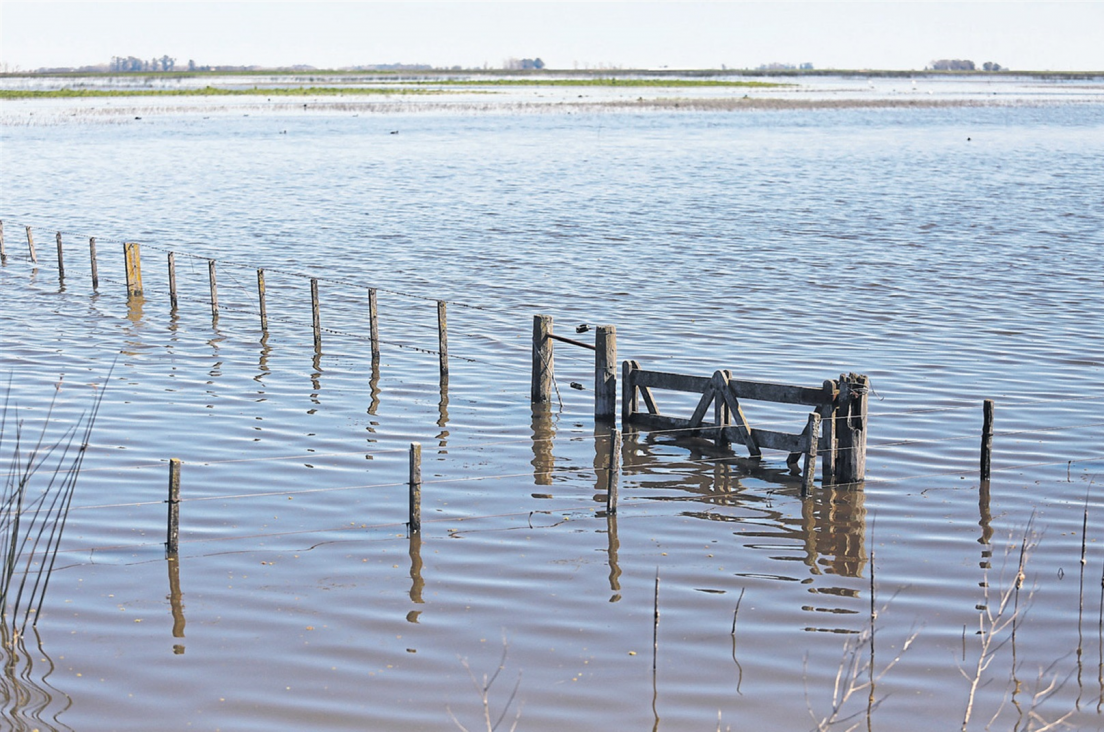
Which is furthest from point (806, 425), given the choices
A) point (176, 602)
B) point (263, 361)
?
point (263, 361)

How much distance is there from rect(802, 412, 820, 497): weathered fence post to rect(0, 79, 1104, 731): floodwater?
0.34 metres

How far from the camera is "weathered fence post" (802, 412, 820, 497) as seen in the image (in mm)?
13922

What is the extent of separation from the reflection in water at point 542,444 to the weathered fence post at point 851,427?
360cm

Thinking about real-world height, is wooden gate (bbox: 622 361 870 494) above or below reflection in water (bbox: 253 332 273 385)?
above

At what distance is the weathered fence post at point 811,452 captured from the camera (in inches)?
548

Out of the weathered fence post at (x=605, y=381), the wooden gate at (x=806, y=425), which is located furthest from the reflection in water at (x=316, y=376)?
the wooden gate at (x=806, y=425)

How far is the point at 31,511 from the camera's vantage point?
44.3 ft

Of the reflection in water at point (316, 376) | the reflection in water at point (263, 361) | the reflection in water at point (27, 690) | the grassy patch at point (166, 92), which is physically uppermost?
the grassy patch at point (166, 92)

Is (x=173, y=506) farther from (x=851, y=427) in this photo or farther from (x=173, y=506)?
(x=851, y=427)

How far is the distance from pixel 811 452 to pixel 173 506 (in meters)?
7.08

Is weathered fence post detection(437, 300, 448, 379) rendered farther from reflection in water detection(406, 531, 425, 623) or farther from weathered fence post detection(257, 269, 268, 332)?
reflection in water detection(406, 531, 425, 623)

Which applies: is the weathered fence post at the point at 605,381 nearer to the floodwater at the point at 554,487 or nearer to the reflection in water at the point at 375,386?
the floodwater at the point at 554,487

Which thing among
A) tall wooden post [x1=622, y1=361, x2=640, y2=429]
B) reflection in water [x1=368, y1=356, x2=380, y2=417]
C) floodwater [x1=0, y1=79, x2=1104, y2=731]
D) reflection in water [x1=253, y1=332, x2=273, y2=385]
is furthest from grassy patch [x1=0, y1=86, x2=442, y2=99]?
tall wooden post [x1=622, y1=361, x2=640, y2=429]

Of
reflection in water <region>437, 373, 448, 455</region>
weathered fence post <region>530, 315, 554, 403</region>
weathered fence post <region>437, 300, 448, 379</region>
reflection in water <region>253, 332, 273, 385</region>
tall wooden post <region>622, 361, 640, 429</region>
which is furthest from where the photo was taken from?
reflection in water <region>253, 332, 273, 385</region>
